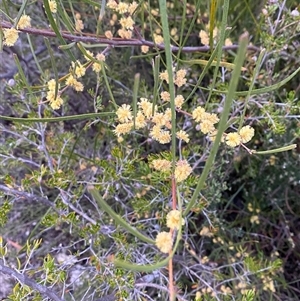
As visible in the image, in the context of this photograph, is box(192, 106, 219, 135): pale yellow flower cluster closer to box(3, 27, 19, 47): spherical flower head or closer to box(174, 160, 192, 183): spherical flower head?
box(174, 160, 192, 183): spherical flower head

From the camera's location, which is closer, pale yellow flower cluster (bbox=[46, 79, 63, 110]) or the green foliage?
pale yellow flower cluster (bbox=[46, 79, 63, 110])

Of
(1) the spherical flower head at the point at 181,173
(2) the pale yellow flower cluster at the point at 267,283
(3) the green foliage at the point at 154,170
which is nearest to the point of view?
(1) the spherical flower head at the point at 181,173

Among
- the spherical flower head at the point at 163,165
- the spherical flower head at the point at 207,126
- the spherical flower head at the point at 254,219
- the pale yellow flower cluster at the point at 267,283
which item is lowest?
the pale yellow flower cluster at the point at 267,283

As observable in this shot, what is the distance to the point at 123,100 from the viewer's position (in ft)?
4.11

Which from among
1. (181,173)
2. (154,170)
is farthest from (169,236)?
(154,170)

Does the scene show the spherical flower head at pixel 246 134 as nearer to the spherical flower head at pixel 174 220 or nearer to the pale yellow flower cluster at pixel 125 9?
the spherical flower head at pixel 174 220

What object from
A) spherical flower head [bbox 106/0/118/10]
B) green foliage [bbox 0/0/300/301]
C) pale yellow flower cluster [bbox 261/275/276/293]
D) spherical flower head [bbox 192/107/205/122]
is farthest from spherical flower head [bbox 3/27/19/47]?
pale yellow flower cluster [bbox 261/275/276/293]

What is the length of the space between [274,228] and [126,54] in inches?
26.5

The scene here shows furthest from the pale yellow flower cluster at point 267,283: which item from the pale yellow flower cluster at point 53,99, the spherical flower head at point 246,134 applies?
the pale yellow flower cluster at point 53,99

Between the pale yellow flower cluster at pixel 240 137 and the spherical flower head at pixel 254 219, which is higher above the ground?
the pale yellow flower cluster at pixel 240 137

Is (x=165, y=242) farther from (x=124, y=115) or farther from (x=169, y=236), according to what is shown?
(x=124, y=115)

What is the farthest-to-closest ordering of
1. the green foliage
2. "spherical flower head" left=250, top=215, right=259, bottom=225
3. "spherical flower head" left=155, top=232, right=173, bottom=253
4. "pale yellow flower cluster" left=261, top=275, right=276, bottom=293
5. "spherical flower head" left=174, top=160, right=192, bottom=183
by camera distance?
"spherical flower head" left=250, top=215, right=259, bottom=225 → "pale yellow flower cluster" left=261, top=275, right=276, bottom=293 → the green foliage → "spherical flower head" left=174, top=160, right=192, bottom=183 → "spherical flower head" left=155, top=232, right=173, bottom=253

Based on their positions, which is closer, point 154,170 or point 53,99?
point 53,99

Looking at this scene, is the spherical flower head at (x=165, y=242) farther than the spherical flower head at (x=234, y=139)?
No
